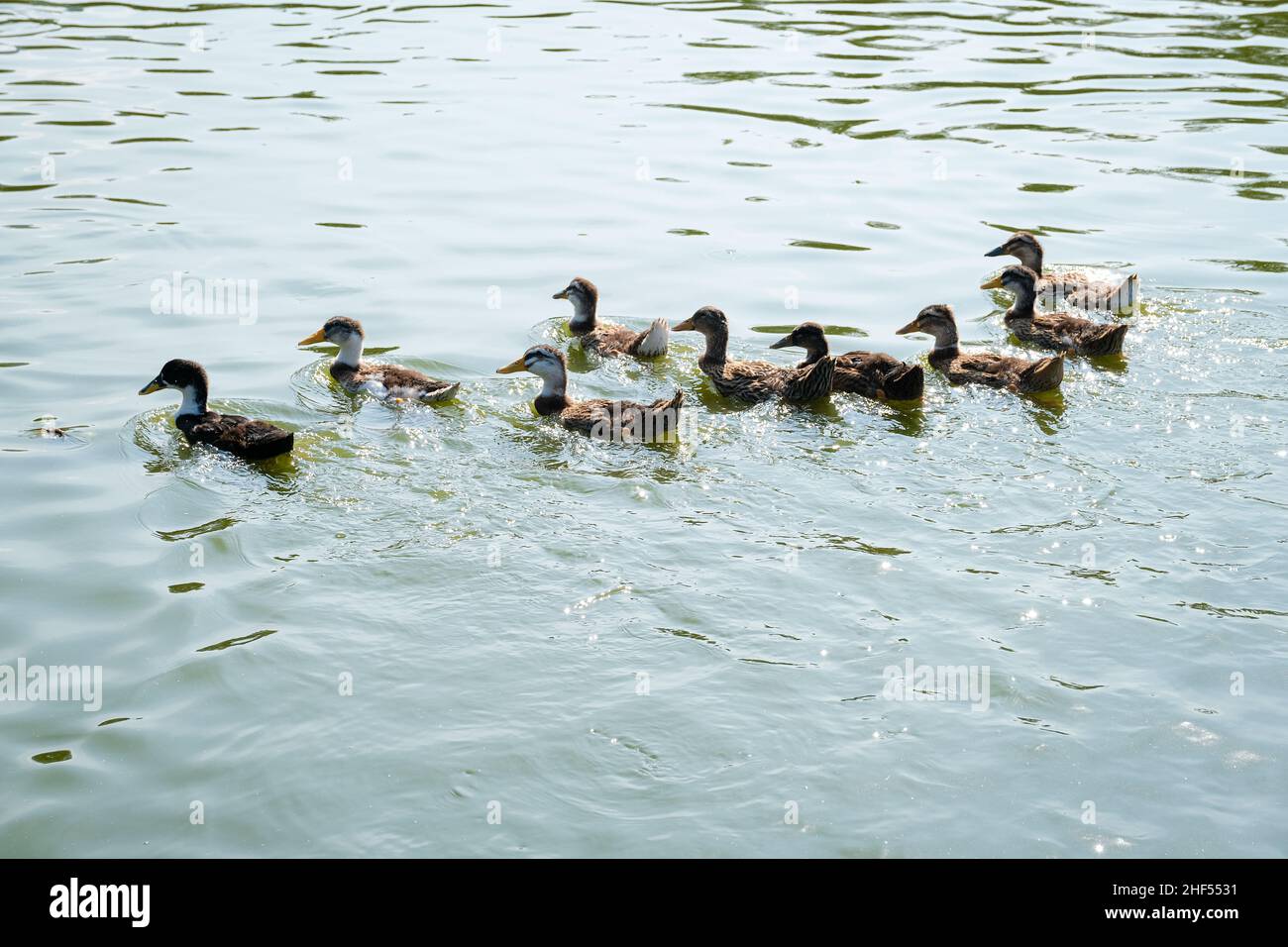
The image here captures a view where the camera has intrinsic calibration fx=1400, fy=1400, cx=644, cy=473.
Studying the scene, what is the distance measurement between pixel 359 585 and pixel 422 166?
11.9m

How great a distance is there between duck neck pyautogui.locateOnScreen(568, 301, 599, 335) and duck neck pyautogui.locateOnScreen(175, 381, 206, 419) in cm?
413

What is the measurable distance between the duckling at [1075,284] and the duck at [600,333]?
4.58 metres

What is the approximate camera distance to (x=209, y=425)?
38.4 ft

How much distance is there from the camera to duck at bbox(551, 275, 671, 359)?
14078 mm

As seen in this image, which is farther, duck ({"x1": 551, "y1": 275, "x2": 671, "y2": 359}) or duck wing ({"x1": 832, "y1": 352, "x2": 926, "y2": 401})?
duck ({"x1": 551, "y1": 275, "x2": 671, "y2": 359})

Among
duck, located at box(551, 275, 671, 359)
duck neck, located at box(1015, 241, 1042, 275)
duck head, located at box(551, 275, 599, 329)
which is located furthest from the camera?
duck neck, located at box(1015, 241, 1042, 275)

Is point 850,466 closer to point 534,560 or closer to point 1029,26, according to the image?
point 534,560

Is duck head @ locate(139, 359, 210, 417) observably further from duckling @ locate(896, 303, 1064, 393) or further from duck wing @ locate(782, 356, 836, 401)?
duckling @ locate(896, 303, 1064, 393)

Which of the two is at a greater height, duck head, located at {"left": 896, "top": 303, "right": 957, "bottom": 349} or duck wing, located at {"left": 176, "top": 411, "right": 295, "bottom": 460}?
duck head, located at {"left": 896, "top": 303, "right": 957, "bottom": 349}

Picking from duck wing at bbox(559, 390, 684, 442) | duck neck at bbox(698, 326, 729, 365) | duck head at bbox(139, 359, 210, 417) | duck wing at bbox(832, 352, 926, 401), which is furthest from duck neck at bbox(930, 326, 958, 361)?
duck head at bbox(139, 359, 210, 417)

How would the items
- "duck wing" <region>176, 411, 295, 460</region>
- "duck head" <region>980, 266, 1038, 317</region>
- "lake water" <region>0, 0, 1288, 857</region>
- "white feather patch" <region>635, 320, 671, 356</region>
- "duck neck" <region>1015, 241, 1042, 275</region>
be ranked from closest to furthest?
"lake water" <region>0, 0, 1288, 857</region>
"duck wing" <region>176, 411, 295, 460</region>
"white feather patch" <region>635, 320, 671, 356</region>
"duck head" <region>980, 266, 1038, 317</region>
"duck neck" <region>1015, 241, 1042, 275</region>

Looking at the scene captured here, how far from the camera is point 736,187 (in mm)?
19578

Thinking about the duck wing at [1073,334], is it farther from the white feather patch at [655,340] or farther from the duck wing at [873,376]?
the white feather patch at [655,340]
